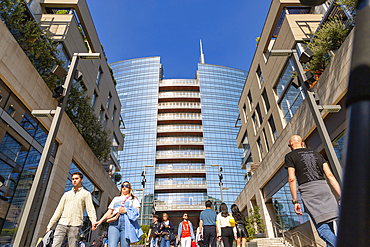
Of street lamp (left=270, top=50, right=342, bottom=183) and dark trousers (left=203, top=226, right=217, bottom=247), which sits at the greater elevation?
street lamp (left=270, top=50, right=342, bottom=183)

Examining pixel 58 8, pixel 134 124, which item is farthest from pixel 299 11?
pixel 134 124

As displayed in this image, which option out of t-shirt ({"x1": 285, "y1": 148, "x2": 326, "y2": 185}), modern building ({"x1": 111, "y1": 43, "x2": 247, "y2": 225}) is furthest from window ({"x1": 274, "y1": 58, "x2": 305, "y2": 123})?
modern building ({"x1": 111, "y1": 43, "x2": 247, "y2": 225})

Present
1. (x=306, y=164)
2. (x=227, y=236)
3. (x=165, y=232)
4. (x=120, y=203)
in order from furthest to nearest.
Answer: (x=165, y=232) → (x=227, y=236) → (x=120, y=203) → (x=306, y=164)

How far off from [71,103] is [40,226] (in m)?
7.42

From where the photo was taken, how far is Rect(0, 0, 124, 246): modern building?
29.3 ft

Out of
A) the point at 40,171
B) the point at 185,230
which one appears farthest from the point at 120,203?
the point at 185,230

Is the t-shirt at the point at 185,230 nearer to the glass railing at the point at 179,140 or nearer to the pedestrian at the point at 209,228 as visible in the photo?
the pedestrian at the point at 209,228

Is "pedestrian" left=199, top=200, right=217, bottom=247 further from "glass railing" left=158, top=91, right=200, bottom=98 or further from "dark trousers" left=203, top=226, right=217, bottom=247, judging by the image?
"glass railing" left=158, top=91, right=200, bottom=98

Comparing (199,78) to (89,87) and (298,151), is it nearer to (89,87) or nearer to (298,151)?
(89,87)

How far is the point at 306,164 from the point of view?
14.1 ft

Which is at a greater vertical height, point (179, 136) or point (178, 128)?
point (178, 128)

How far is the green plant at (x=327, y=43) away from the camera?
11.0 metres

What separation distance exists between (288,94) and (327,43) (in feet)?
19.8

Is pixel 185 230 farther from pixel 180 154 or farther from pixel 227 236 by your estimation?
pixel 180 154
